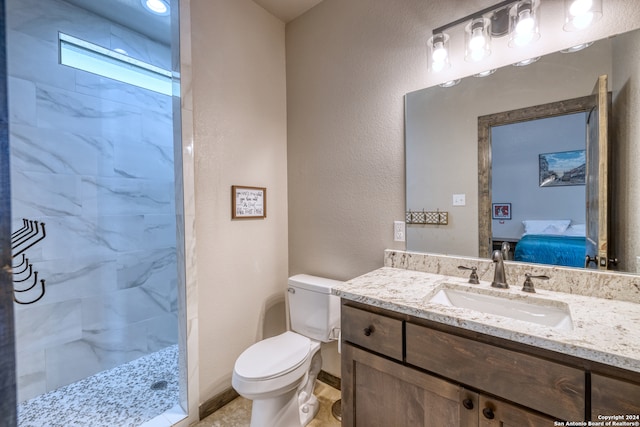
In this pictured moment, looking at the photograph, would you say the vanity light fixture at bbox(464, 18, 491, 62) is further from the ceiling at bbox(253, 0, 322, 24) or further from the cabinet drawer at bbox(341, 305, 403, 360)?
the cabinet drawer at bbox(341, 305, 403, 360)

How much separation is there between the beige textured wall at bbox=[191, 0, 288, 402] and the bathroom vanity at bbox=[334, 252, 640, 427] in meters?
0.94

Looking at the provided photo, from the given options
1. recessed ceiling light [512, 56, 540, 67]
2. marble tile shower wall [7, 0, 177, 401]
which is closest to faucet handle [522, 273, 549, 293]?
recessed ceiling light [512, 56, 540, 67]

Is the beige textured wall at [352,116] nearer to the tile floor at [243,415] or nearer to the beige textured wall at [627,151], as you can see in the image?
the beige textured wall at [627,151]

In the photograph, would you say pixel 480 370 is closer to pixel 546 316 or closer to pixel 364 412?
pixel 546 316

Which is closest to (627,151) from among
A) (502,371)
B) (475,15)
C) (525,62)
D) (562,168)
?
(562,168)

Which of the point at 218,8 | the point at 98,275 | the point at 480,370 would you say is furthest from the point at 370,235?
the point at 98,275

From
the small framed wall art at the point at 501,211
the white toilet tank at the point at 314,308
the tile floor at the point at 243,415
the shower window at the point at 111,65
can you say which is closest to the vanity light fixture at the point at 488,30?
the small framed wall art at the point at 501,211

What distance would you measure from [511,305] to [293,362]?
108 centimetres

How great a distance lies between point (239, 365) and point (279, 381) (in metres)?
0.23

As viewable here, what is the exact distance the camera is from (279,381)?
1.40 meters

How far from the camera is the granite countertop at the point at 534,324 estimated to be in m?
0.72

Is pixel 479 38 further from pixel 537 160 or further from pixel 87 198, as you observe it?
pixel 87 198

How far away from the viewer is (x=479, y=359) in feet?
2.92

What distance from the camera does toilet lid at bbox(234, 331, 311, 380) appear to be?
1.40 m
